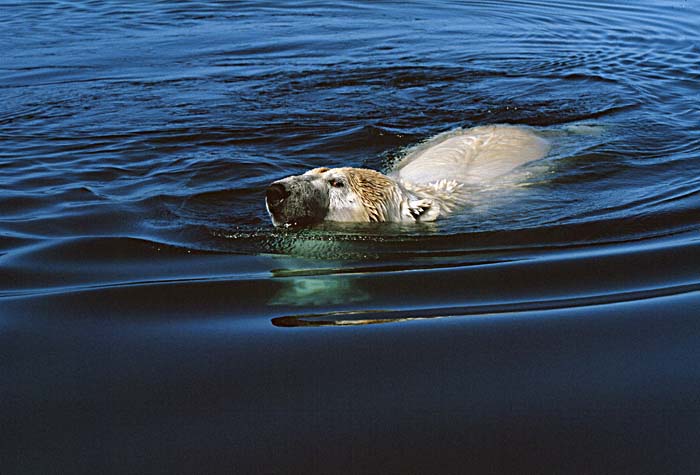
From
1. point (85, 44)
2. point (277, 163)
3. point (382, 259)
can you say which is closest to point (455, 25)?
point (85, 44)

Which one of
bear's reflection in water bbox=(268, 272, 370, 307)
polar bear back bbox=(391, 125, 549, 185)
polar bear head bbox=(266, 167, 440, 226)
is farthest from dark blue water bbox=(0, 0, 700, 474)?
polar bear back bbox=(391, 125, 549, 185)

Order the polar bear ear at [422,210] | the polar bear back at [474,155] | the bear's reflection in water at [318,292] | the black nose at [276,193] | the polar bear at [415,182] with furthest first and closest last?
the polar bear back at [474,155], the polar bear ear at [422,210], the polar bear at [415,182], the black nose at [276,193], the bear's reflection in water at [318,292]

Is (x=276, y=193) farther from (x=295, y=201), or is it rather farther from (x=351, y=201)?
(x=351, y=201)

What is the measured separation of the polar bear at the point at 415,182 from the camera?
6.53 metres

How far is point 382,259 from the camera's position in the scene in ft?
19.2

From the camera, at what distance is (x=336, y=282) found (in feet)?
17.3

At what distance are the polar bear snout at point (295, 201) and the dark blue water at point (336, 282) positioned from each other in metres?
0.17

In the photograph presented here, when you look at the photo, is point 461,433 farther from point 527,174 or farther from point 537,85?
point 537,85

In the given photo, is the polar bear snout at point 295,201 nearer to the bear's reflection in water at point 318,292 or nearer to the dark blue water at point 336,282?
the dark blue water at point 336,282

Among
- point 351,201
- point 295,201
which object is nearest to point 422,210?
point 351,201

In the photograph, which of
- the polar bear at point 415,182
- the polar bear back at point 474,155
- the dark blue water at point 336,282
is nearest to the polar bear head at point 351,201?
the polar bear at point 415,182

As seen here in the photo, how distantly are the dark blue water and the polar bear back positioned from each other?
284 mm

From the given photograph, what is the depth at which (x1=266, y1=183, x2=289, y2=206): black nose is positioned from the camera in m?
6.34

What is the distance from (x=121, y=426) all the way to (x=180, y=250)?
278cm
